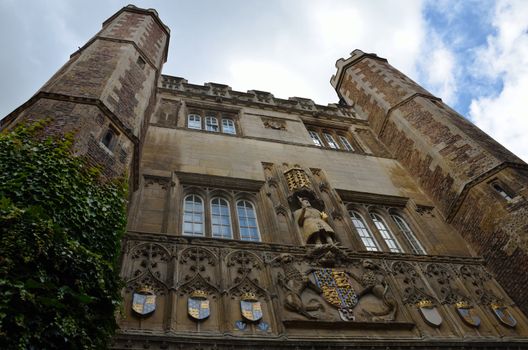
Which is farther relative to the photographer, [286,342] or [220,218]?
[220,218]

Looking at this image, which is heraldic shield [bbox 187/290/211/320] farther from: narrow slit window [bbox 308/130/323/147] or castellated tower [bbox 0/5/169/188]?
narrow slit window [bbox 308/130/323/147]

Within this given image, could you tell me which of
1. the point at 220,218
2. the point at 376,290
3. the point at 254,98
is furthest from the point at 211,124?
the point at 376,290

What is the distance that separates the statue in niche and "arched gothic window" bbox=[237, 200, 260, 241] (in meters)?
2.49

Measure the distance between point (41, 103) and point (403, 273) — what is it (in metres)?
8.33

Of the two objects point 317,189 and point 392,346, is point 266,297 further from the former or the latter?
point 317,189

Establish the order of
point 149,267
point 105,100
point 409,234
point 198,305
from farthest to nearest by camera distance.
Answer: point 409,234 < point 105,100 < point 149,267 < point 198,305

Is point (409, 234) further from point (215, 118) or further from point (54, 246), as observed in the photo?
point (54, 246)

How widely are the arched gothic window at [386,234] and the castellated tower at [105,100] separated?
652cm

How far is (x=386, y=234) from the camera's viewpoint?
10.9m

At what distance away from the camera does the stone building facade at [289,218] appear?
6.93 meters

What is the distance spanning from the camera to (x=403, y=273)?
8883 mm

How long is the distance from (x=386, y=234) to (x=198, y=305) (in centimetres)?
613

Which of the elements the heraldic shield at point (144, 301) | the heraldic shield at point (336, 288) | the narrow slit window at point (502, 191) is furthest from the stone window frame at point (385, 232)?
the heraldic shield at point (144, 301)

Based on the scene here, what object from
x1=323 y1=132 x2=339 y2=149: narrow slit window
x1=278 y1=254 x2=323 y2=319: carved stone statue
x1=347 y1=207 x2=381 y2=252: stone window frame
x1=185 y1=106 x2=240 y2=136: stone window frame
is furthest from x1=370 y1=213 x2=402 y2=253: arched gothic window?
x1=185 y1=106 x2=240 y2=136: stone window frame
